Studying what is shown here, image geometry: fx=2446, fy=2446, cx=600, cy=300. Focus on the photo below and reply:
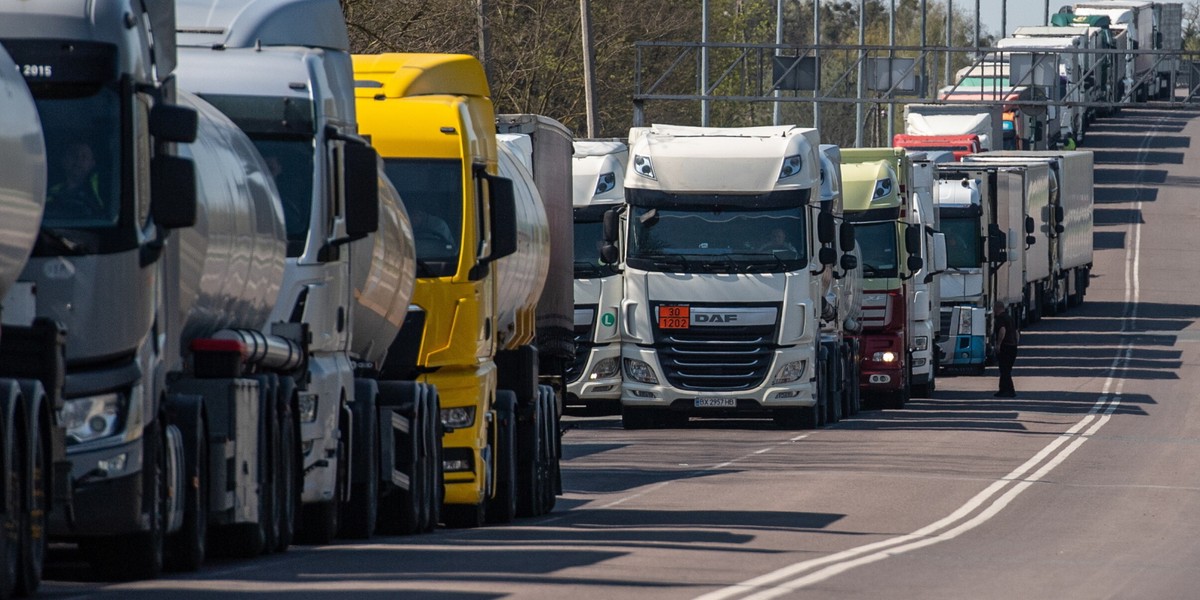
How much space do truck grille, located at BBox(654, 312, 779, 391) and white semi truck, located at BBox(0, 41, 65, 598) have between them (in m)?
19.3

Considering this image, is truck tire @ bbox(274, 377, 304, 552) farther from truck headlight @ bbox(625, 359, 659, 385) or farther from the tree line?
the tree line

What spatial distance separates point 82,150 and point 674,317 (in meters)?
18.7

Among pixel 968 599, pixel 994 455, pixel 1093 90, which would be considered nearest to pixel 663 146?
pixel 994 455

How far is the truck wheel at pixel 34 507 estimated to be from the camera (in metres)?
10.1

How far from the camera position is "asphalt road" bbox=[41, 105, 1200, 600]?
12.3 metres

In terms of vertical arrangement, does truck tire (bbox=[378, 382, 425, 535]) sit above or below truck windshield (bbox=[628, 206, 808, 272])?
below

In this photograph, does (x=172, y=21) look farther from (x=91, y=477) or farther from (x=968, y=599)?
(x=968, y=599)

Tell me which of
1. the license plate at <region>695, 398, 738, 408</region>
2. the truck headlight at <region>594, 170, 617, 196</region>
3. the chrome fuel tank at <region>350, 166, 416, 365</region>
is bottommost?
the license plate at <region>695, 398, 738, 408</region>

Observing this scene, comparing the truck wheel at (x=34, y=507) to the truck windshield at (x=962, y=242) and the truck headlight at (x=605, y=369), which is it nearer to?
the truck headlight at (x=605, y=369)

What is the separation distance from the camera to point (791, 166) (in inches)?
1136

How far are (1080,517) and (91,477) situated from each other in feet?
33.1

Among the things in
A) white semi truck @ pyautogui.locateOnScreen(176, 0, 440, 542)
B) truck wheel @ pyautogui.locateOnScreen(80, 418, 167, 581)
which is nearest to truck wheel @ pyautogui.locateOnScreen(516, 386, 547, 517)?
white semi truck @ pyautogui.locateOnScreen(176, 0, 440, 542)

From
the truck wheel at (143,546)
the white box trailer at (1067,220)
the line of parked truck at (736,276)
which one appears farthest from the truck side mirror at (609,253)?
the white box trailer at (1067,220)

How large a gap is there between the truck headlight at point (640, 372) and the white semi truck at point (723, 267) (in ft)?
0.04
